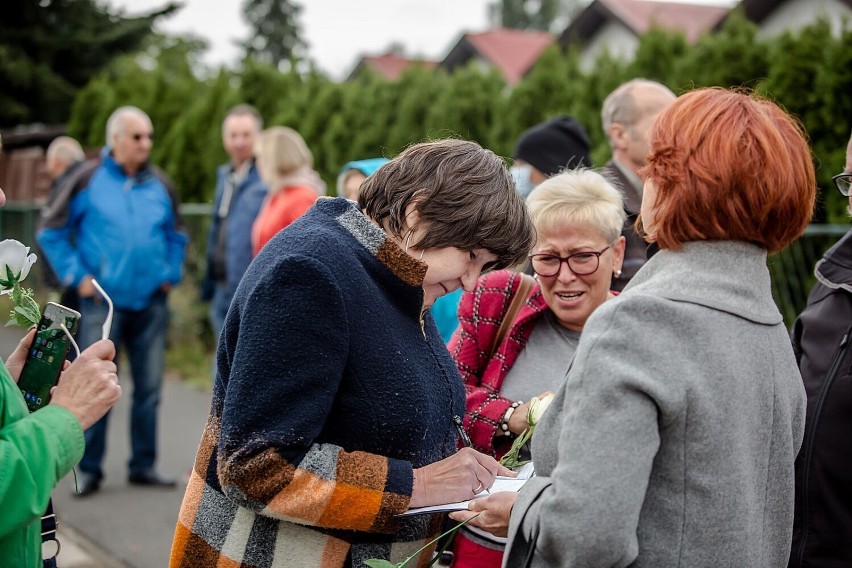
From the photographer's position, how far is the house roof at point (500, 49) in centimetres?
3834

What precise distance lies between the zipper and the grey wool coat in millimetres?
703

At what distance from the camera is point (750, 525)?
1581mm

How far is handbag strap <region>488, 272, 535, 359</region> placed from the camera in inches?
104

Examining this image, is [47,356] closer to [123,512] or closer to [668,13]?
[123,512]

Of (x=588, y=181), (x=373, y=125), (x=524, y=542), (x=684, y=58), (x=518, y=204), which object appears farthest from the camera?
(x=373, y=125)

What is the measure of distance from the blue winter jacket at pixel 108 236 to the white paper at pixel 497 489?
3.67 m

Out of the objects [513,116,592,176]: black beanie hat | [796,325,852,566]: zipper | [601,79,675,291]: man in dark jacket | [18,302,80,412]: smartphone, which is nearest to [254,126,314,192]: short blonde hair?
[513,116,592,176]: black beanie hat

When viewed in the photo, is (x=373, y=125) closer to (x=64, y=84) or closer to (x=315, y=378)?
(x=315, y=378)

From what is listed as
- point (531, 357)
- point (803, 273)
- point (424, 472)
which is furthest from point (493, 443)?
point (803, 273)

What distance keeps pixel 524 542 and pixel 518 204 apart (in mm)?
768

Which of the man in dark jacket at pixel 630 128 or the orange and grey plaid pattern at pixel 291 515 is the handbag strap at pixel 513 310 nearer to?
the orange and grey plaid pattern at pixel 291 515

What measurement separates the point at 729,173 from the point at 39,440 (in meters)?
1.41

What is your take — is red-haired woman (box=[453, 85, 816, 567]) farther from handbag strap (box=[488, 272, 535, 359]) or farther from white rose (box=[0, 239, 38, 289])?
white rose (box=[0, 239, 38, 289])

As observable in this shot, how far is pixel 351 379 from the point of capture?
1.77 meters
